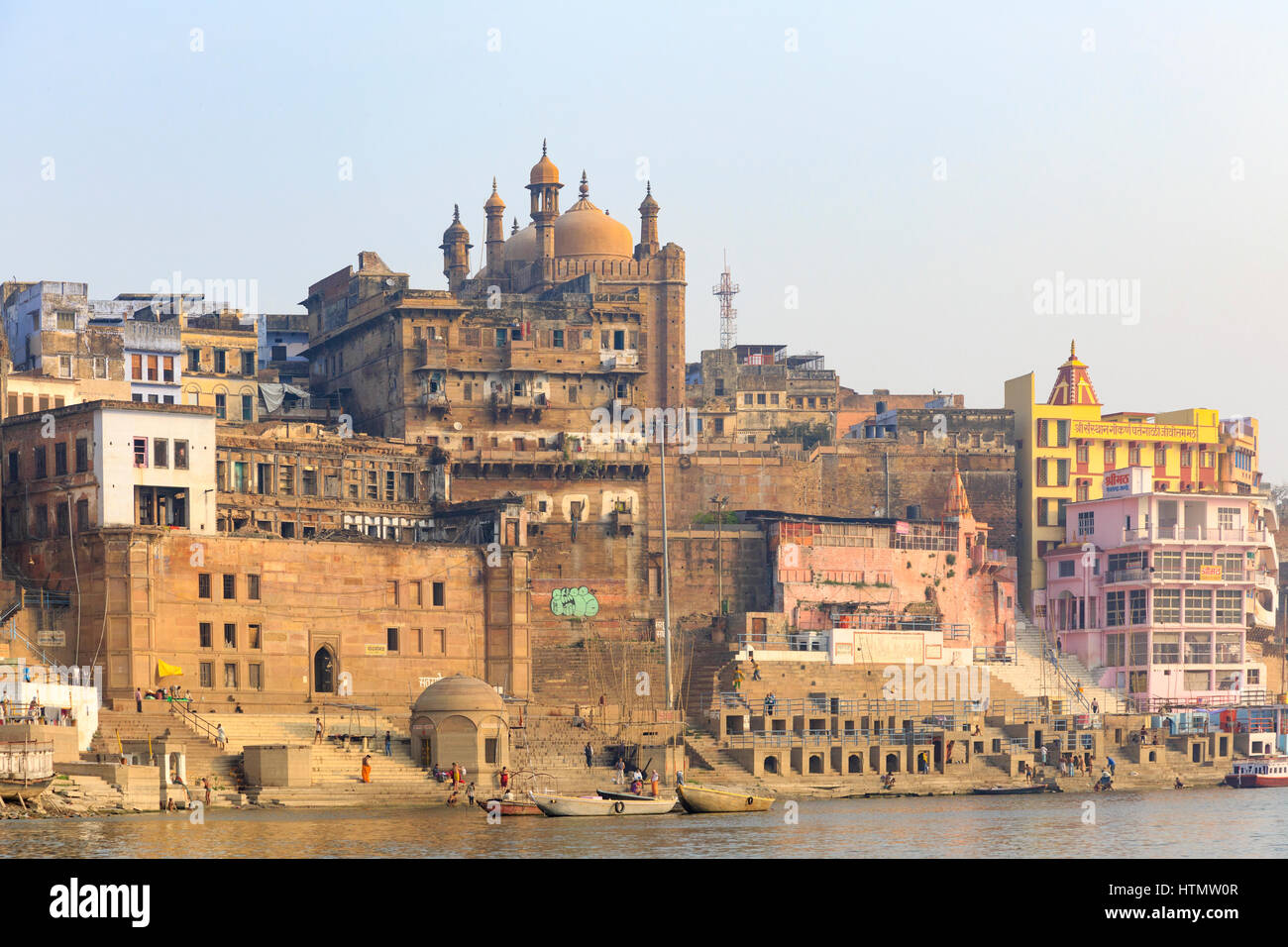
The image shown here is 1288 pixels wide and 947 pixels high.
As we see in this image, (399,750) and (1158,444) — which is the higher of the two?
(1158,444)

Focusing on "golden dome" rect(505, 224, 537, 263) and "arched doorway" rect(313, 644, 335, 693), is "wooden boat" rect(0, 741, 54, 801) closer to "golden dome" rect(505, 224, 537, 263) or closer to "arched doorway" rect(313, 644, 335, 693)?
"arched doorway" rect(313, 644, 335, 693)

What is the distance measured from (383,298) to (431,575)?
21.5 metres

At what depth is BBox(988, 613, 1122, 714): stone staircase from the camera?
8894 cm

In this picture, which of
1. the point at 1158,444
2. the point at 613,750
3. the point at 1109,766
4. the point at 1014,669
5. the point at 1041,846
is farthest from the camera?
the point at 1158,444

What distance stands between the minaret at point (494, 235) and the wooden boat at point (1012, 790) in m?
44.9

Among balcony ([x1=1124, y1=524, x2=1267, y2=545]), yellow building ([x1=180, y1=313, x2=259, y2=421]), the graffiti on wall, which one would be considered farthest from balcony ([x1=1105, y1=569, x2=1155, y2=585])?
yellow building ([x1=180, y1=313, x2=259, y2=421])

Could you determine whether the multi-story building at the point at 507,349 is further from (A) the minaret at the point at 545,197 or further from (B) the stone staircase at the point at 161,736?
(B) the stone staircase at the point at 161,736

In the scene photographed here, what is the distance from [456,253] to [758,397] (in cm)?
1898

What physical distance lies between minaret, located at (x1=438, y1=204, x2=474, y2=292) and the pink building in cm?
3442

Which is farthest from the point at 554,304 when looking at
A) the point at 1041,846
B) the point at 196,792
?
the point at 1041,846

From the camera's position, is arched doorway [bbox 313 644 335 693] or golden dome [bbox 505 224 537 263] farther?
golden dome [bbox 505 224 537 263]

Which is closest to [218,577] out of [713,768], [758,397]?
[713,768]

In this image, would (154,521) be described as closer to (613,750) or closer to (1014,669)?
(613,750)

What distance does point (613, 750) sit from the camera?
68125mm
